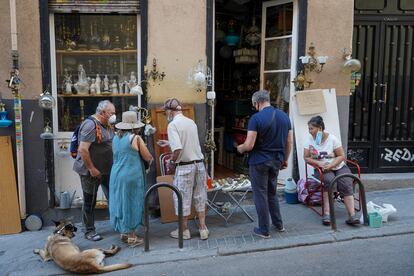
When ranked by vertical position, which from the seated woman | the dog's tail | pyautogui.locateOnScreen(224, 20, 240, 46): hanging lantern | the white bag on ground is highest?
pyautogui.locateOnScreen(224, 20, 240, 46): hanging lantern

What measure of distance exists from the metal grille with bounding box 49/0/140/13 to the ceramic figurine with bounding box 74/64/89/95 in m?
0.81

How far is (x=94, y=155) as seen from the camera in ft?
17.3

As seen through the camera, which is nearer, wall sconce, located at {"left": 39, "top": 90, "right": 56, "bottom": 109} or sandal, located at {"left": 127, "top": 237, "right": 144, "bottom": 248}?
sandal, located at {"left": 127, "top": 237, "right": 144, "bottom": 248}

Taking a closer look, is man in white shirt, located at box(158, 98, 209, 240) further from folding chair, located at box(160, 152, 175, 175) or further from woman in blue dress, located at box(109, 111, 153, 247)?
folding chair, located at box(160, 152, 175, 175)

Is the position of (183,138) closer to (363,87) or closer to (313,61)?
(313,61)

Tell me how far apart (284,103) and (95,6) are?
3098 mm

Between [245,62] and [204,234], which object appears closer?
[204,234]

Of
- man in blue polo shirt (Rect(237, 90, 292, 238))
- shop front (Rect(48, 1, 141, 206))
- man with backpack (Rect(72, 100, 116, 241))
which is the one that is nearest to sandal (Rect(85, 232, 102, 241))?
man with backpack (Rect(72, 100, 116, 241))

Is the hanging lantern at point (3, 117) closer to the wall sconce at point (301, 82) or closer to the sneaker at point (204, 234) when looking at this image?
the sneaker at point (204, 234)

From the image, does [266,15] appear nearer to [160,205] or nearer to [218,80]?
[218,80]

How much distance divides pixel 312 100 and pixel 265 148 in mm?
Result: 1717

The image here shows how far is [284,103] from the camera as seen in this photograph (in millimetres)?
6750

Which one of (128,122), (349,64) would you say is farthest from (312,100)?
(128,122)

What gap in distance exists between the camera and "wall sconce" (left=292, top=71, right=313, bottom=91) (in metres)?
6.25
